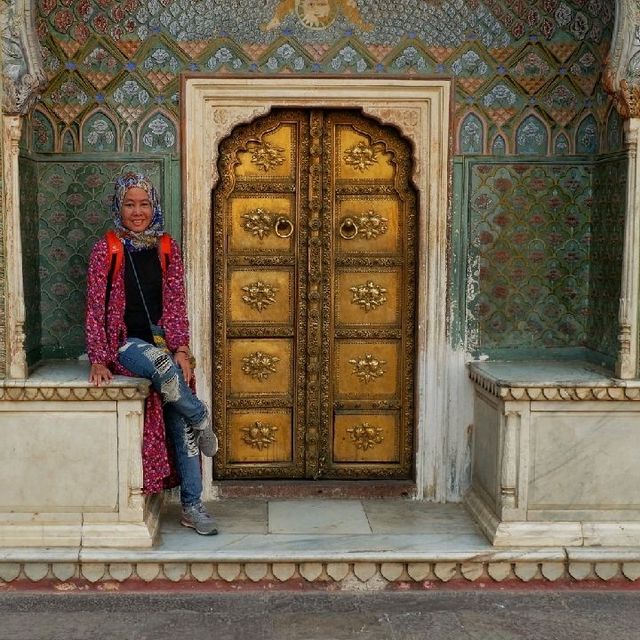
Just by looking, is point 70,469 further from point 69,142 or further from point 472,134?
point 472,134

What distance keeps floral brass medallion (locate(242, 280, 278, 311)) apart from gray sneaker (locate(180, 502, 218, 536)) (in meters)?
1.19

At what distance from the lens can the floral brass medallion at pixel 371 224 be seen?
5188 mm

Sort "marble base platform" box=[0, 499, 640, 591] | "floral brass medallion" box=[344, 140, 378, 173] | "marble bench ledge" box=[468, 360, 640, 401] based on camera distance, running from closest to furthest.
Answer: "marble base platform" box=[0, 499, 640, 591]
"marble bench ledge" box=[468, 360, 640, 401]
"floral brass medallion" box=[344, 140, 378, 173]

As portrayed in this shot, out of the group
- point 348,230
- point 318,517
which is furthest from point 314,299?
point 318,517

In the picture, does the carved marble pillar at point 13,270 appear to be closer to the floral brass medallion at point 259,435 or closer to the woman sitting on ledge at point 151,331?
the woman sitting on ledge at point 151,331

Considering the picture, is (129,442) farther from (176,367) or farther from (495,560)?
(495,560)

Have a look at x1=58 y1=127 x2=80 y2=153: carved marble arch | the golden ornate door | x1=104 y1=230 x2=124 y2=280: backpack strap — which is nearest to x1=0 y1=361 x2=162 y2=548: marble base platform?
x1=104 y1=230 x2=124 y2=280: backpack strap

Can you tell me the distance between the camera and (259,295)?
5.19 metres

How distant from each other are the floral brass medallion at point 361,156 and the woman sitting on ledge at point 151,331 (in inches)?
46.3

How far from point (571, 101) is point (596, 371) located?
152 centimetres

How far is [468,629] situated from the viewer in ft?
12.9

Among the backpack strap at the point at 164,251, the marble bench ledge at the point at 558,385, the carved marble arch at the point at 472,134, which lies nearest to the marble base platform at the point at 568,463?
the marble bench ledge at the point at 558,385

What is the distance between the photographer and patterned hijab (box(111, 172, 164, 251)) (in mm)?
4504

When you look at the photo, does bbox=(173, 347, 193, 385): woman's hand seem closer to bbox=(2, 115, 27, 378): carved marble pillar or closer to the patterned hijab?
the patterned hijab
